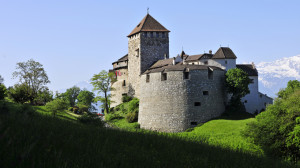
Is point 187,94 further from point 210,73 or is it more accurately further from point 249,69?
point 249,69

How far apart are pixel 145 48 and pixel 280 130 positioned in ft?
108

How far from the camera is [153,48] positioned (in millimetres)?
56312

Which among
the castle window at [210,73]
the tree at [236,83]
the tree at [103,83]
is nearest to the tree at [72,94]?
the tree at [103,83]

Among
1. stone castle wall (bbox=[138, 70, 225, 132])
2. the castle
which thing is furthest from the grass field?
the castle

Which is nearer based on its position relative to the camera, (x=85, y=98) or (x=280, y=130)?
(x=280, y=130)

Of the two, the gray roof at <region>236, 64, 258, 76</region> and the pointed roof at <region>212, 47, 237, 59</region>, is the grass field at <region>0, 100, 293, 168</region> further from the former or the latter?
the gray roof at <region>236, 64, 258, 76</region>

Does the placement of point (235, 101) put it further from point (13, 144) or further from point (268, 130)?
point (13, 144)

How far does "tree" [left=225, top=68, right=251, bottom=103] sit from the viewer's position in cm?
4297

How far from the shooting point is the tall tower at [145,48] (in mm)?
55719

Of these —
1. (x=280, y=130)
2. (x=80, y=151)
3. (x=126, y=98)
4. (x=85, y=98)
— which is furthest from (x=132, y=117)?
(x=80, y=151)

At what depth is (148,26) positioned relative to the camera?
5694 cm

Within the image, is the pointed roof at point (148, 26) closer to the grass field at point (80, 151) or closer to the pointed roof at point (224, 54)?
the pointed roof at point (224, 54)

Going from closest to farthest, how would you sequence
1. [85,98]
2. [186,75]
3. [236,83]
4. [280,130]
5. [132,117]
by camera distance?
[280,130] < [186,75] < [236,83] < [132,117] < [85,98]

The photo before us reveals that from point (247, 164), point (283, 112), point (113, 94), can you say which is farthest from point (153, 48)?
point (247, 164)
